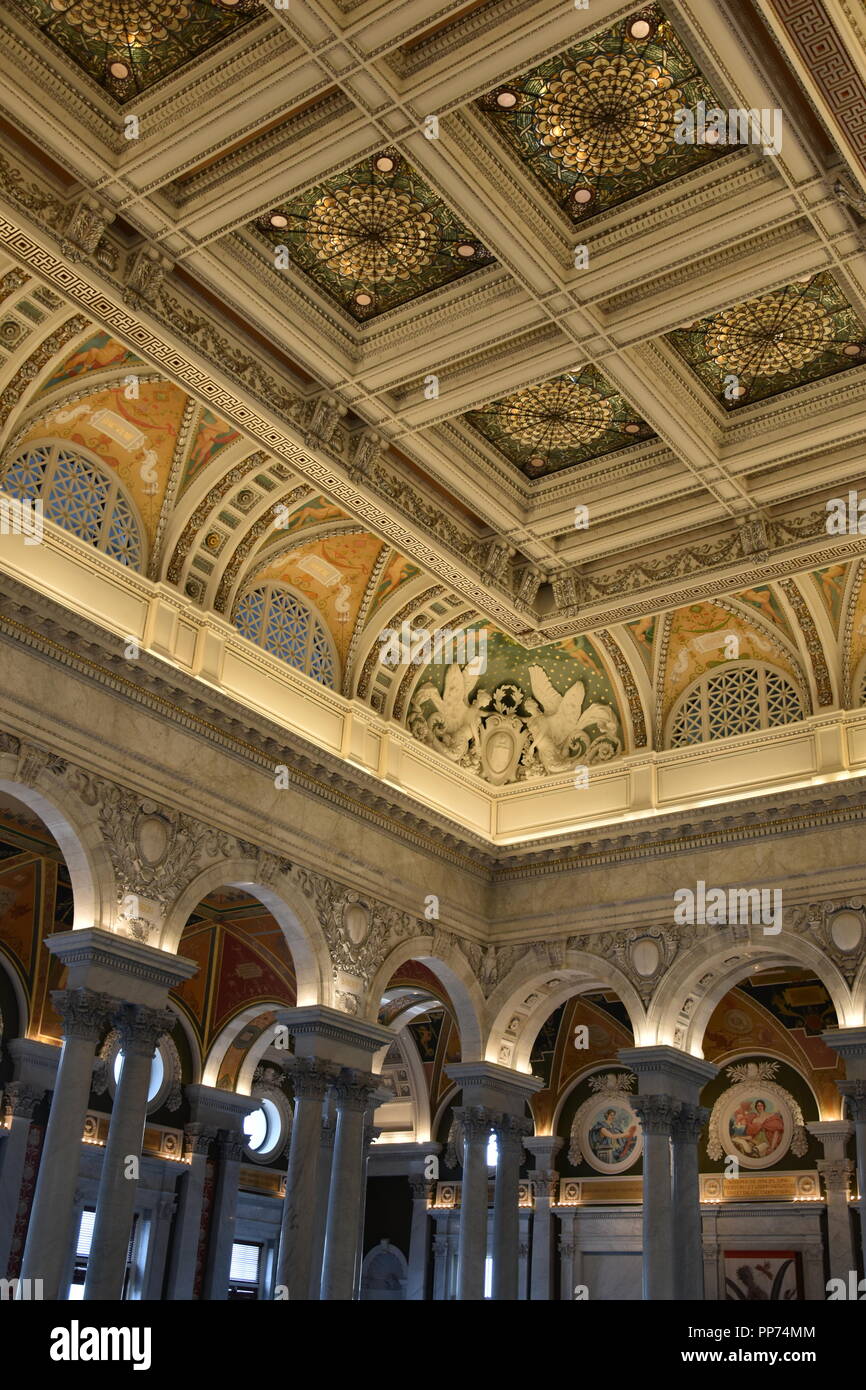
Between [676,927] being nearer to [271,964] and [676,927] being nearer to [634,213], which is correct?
[271,964]

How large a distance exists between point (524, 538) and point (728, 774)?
16.1 ft

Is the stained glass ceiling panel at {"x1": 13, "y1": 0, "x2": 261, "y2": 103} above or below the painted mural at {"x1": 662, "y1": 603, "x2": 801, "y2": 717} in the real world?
below

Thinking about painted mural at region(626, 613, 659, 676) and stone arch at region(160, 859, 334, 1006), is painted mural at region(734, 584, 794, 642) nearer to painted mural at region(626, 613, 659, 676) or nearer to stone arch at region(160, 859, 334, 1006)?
painted mural at region(626, 613, 659, 676)

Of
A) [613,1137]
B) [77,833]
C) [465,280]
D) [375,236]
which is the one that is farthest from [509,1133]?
[375,236]

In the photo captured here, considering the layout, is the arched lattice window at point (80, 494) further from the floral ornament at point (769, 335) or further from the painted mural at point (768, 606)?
the painted mural at point (768, 606)

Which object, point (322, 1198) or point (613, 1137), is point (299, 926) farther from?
point (613, 1137)

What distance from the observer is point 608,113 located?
10.9 m

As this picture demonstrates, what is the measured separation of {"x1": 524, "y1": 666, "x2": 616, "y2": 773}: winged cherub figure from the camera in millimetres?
20188

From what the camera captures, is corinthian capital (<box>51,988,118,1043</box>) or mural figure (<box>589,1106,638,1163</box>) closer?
corinthian capital (<box>51,988,118,1043</box>)

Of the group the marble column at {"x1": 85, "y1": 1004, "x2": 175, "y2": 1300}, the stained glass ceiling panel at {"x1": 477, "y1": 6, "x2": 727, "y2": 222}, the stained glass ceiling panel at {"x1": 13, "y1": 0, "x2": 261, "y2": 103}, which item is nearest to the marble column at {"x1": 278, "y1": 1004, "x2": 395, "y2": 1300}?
the marble column at {"x1": 85, "y1": 1004, "x2": 175, "y2": 1300}

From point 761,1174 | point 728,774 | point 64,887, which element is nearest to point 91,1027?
point 64,887

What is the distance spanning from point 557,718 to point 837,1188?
888cm

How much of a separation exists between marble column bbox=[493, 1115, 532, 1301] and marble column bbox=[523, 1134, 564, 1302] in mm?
A: 4904

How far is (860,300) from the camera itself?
12.3 m
